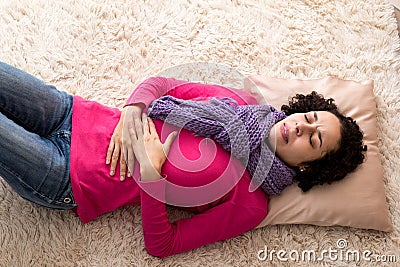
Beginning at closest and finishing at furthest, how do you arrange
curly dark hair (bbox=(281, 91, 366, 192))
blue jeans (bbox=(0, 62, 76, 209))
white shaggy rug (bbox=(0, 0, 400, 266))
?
blue jeans (bbox=(0, 62, 76, 209)) → curly dark hair (bbox=(281, 91, 366, 192)) → white shaggy rug (bbox=(0, 0, 400, 266))

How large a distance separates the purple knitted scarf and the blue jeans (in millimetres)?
265

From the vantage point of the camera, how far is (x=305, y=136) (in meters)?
1.34

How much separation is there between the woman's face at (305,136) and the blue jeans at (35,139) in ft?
1.90

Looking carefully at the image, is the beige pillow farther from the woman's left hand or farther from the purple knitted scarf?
the woman's left hand

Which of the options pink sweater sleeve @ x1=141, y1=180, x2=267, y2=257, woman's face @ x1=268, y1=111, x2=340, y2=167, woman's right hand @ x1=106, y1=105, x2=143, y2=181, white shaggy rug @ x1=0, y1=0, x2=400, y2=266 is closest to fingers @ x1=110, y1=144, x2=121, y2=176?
woman's right hand @ x1=106, y1=105, x2=143, y2=181

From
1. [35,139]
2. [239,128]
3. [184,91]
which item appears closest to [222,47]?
[184,91]

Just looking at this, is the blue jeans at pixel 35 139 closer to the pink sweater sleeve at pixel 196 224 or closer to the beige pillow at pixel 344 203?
the pink sweater sleeve at pixel 196 224

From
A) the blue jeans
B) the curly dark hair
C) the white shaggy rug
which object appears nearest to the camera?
the blue jeans

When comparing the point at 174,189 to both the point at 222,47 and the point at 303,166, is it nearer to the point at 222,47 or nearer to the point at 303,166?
the point at 303,166

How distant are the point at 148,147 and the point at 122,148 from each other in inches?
2.9

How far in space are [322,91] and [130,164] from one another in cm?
68

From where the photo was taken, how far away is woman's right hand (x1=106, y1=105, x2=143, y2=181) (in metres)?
1.34

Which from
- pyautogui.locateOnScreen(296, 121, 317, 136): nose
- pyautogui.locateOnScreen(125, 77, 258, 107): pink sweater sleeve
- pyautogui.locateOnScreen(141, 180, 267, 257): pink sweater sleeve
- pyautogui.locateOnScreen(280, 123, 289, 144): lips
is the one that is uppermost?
pyautogui.locateOnScreen(296, 121, 317, 136): nose

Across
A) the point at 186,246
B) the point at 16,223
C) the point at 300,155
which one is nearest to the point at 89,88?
the point at 16,223
